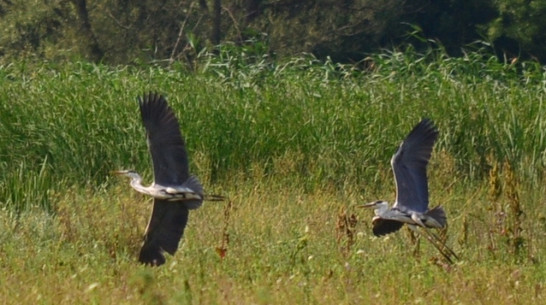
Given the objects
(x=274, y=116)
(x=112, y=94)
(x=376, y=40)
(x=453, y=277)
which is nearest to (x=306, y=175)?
(x=274, y=116)

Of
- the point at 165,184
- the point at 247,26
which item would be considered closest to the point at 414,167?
the point at 165,184

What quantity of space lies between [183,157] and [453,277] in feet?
5.05

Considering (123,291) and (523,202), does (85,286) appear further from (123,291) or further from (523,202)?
(523,202)

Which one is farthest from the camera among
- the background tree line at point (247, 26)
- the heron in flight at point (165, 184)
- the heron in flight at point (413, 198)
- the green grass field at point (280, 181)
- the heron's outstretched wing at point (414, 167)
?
the background tree line at point (247, 26)

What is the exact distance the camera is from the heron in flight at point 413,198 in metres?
6.53

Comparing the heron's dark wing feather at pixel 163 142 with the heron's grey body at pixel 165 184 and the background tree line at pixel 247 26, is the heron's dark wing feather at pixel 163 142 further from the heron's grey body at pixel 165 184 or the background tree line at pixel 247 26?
the background tree line at pixel 247 26

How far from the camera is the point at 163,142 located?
21.1 ft

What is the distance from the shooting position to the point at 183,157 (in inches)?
254

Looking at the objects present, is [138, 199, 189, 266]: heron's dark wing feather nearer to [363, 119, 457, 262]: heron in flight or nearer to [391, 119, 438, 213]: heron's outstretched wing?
[363, 119, 457, 262]: heron in flight

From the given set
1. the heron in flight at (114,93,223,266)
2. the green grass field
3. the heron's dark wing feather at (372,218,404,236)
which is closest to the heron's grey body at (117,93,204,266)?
the heron in flight at (114,93,223,266)

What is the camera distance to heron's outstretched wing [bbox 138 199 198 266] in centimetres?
646

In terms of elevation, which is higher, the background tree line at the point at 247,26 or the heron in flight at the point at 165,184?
the heron in flight at the point at 165,184

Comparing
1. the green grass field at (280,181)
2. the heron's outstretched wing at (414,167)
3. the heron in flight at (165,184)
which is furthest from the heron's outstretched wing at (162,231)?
the heron's outstretched wing at (414,167)

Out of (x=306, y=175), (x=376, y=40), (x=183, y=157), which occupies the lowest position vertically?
(x=376, y=40)
